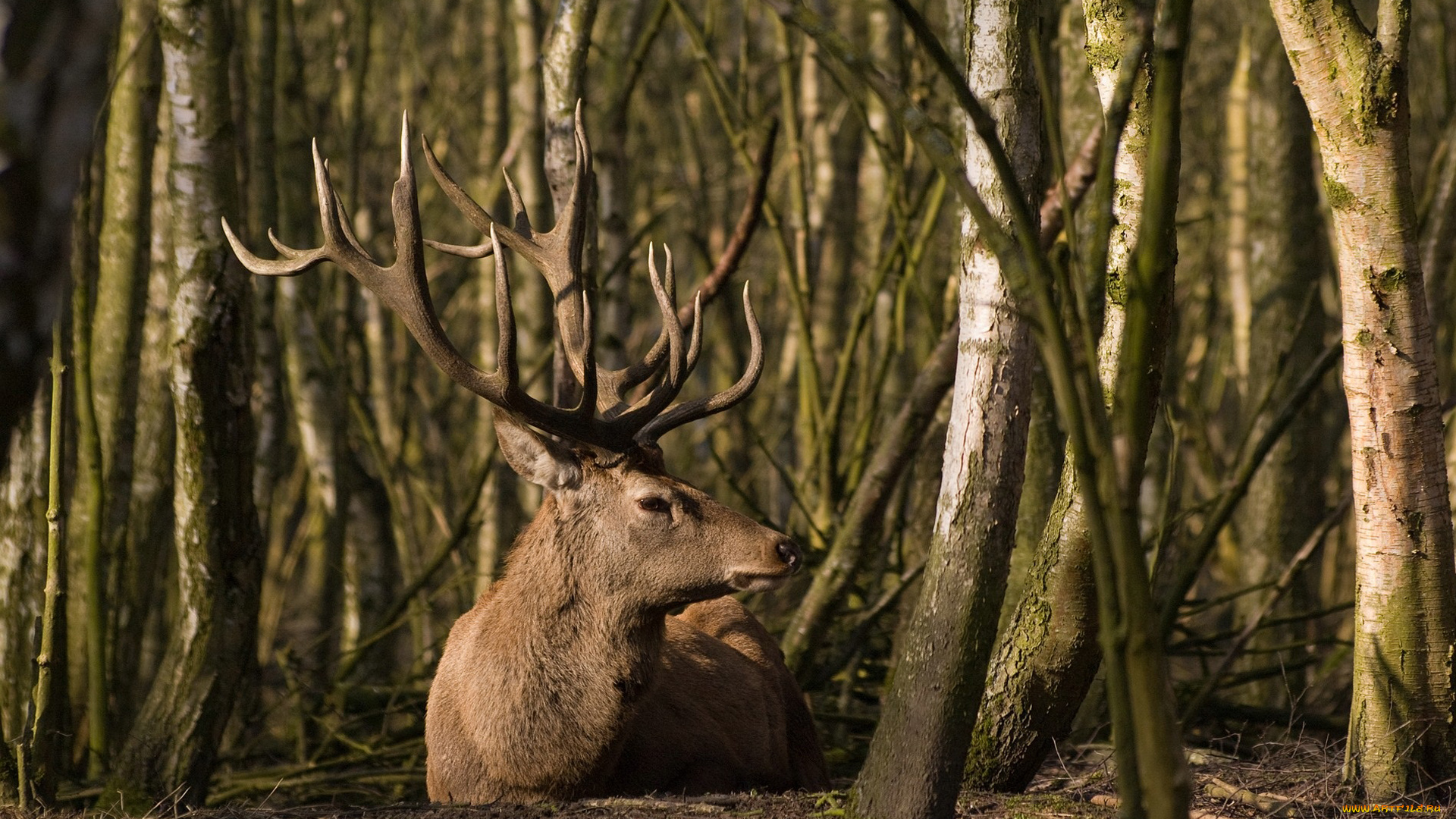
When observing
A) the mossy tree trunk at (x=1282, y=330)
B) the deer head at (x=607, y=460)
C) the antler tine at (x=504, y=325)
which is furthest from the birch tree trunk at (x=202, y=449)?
the mossy tree trunk at (x=1282, y=330)

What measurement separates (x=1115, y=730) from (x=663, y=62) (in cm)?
1209

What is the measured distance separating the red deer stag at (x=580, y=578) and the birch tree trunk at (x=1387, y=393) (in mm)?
1454

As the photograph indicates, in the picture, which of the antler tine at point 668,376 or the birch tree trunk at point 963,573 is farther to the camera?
the antler tine at point 668,376

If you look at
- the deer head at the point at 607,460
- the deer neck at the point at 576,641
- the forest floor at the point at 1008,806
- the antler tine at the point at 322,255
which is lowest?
the forest floor at the point at 1008,806

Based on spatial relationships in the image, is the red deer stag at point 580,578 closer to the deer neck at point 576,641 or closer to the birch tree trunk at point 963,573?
the deer neck at point 576,641

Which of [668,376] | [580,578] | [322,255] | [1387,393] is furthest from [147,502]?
[1387,393]

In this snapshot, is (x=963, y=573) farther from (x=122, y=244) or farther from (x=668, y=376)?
(x=122, y=244)

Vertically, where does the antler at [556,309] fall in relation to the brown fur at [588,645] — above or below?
above

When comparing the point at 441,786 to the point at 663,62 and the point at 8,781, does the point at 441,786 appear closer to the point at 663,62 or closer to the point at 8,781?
the point at 8,781

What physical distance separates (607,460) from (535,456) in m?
0.21

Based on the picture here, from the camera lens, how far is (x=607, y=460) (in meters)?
3.73

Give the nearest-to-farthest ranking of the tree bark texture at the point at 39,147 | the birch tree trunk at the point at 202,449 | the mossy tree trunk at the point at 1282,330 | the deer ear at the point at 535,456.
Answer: the tree bark texture at the point at 39,147
the deer ear at the point at 535,456
the birch tree trunk at the point at 202,449
the mossy tree trunk at the point at 1282,330

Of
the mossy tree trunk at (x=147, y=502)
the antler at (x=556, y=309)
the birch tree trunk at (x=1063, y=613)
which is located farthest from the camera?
the mossy tree trunk at (x=147, y=502)

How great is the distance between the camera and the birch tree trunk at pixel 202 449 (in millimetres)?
3791
